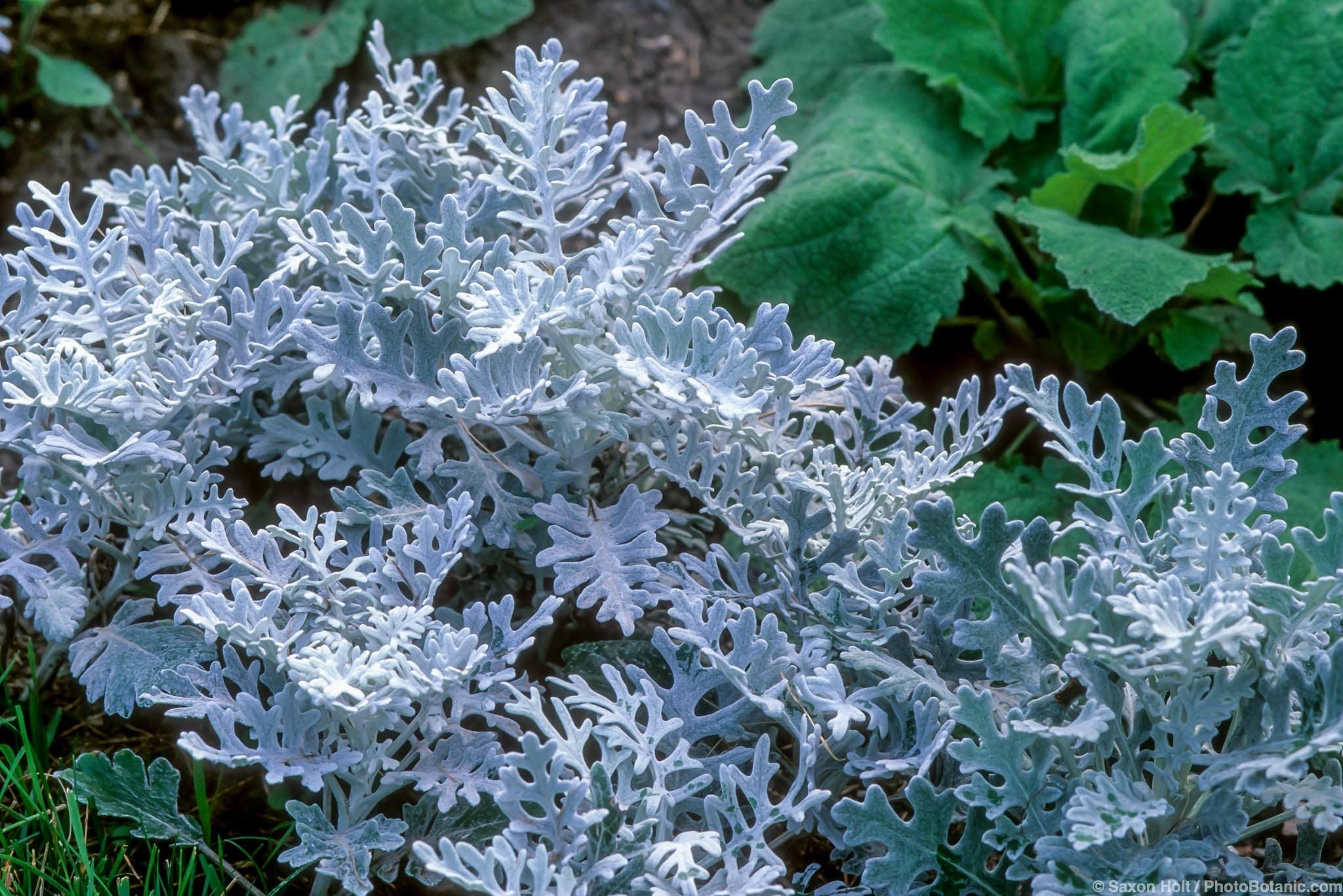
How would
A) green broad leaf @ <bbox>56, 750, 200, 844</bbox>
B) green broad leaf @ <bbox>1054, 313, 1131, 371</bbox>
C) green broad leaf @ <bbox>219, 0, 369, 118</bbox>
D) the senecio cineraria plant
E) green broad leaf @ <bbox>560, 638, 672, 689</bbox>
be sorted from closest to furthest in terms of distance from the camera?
1. the senecio cineraria plant
2. green broad leaf @ <bbox>56, 750, 200, 844</bbox>
3. green broad leaf @ <bbox>560, 638, 672, 689</bbox>
4. green broad leaf @ <bbox>1054, 313, 1131, 371</bbox>
5. green broad leaf @ <bbox>219, 0, 369, 118</bbox>

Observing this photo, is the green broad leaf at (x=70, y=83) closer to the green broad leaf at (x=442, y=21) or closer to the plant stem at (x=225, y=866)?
the green broad leaf at (x=442, y=21)

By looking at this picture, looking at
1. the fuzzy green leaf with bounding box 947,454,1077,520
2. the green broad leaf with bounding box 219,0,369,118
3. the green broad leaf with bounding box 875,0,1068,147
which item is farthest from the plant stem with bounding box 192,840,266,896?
the green broad leaf with bounding box 875,0,1068,147

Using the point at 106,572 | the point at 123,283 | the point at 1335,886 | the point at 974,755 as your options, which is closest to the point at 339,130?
the point at 123,283

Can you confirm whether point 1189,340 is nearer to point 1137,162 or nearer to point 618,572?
point 1137,162

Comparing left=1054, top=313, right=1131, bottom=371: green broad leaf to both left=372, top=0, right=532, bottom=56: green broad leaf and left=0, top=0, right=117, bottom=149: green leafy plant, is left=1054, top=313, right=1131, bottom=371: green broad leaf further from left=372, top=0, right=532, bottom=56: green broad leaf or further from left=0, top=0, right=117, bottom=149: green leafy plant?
left=0, top=0, right=117, bottom=149: green leafy plant

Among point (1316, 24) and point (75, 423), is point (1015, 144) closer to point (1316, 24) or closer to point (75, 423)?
point (1316, 24)

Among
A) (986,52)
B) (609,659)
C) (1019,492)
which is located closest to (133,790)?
(609,659)
